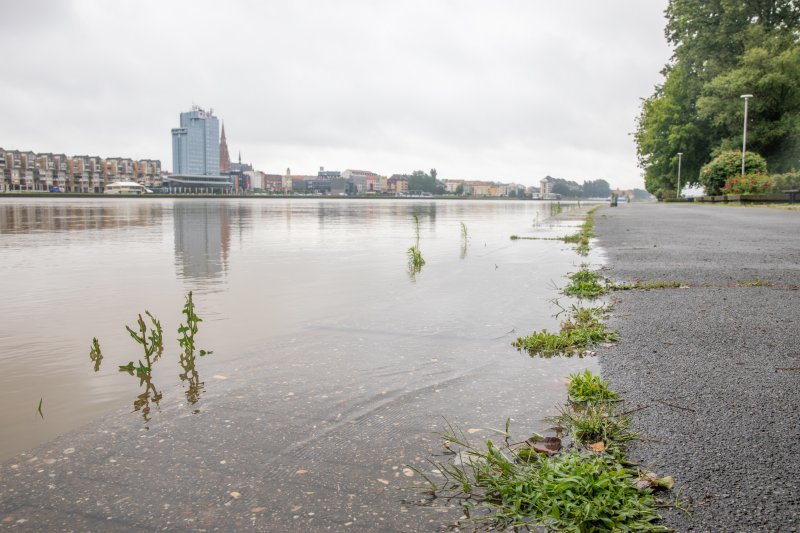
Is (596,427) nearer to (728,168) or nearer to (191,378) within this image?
(191,378)

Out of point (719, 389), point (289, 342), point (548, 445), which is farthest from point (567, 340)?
point (289, 342)

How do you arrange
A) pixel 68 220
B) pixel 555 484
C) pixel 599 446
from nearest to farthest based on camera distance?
pixel 555 484
pixel 599 446
pixel 68 220

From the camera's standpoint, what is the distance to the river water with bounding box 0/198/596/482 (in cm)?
396

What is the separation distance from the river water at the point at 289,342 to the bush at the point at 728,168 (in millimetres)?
40490

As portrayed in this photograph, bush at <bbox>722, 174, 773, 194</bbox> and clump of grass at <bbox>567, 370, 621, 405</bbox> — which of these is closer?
clump of grass at <bbox>567, 370, 621, 405</bbox>

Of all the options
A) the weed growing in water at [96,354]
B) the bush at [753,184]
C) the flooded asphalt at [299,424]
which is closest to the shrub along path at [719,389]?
the flooded asphalt at [299,424]

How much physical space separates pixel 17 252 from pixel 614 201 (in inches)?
2723

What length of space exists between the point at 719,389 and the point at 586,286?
4.40m

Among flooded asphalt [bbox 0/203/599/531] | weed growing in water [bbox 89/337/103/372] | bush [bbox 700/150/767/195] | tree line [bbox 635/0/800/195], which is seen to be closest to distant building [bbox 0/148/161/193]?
tree line [bbox 635/0/800/195]

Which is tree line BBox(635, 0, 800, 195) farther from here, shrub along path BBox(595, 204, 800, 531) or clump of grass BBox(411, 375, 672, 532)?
clump of grass BBox(411, 375, 672, 532)

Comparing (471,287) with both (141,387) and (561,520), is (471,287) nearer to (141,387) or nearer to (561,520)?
(141,387)

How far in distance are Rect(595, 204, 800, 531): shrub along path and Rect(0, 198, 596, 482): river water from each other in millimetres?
659

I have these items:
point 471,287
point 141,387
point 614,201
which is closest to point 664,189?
point 614,201

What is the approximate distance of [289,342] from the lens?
5.89 metres
